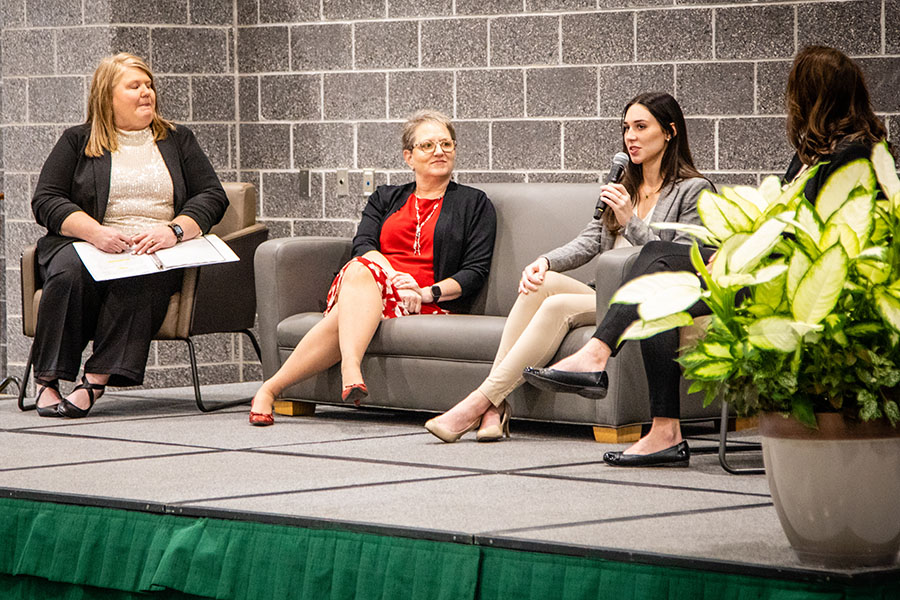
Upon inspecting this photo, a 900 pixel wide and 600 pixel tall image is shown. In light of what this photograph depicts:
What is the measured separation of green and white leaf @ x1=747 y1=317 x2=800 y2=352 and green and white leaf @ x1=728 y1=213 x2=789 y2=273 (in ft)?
0.32

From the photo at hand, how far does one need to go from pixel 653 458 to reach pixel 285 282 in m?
1.58

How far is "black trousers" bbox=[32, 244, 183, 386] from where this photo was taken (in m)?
4.38

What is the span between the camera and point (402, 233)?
442 cm

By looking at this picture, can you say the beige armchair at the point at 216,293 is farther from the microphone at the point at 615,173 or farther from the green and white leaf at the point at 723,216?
the green and white leaf at the point at 723,216

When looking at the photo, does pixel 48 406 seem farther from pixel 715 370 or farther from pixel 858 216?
pixel 858 216

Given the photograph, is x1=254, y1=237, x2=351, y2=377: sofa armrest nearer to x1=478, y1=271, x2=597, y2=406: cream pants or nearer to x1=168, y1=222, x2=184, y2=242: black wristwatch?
x1=168, y1=222, x2=184, y2=242: black wristwatch

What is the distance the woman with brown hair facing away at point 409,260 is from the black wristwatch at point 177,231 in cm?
55

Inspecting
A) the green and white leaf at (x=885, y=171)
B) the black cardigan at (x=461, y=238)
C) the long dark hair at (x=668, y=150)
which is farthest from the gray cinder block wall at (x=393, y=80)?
the green and white leaf at (x=885, y=171)

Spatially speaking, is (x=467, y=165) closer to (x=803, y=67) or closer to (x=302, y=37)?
(x=302, y=37)

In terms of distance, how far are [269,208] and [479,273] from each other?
1606 millimetres

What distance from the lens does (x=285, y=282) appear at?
4.43 m

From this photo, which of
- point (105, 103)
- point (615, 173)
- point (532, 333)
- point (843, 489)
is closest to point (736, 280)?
point (843, 489)

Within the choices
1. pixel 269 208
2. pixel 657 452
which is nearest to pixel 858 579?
pixel 657 452

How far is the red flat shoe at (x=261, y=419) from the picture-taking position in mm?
4176
